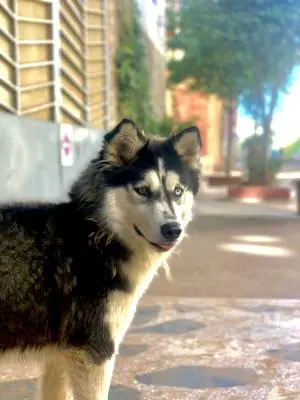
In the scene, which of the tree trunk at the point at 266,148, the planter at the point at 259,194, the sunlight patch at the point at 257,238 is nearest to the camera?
the sunlight patch at the point at 257,238

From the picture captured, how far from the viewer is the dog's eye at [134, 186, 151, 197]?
3.08 m

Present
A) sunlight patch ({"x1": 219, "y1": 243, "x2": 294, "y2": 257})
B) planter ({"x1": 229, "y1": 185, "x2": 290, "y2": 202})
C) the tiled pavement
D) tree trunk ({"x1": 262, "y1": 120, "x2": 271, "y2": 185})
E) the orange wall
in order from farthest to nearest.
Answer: the orange wall < tree trunk ({"x1": 262, "y1": 120, "x2": 271, "y2": 185}) < planter ({"x1": 229, "y1": 185, "x2": 290, "y2": 202}) < sunlight patch ({"x1": 219, "y1": 243, "x2": 294, "y2": 257}) < the tiled pavement

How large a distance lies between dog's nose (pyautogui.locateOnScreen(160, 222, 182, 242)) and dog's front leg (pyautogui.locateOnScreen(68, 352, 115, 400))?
0.66 metres

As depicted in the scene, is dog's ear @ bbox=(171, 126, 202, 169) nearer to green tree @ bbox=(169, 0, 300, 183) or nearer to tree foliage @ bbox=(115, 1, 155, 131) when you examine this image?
tree foliage @ bbox=(115, 1, 155, 131)

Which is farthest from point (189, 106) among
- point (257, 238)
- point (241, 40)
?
point (257, 238)

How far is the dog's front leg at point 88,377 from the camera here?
2951 millimetres

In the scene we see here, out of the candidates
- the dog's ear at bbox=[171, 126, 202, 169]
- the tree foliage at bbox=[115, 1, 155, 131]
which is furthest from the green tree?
the dog's ear at bbox=[171, 126, 202, 169]

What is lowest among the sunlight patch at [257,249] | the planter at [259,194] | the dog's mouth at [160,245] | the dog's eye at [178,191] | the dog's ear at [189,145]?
the planter at [259,194]

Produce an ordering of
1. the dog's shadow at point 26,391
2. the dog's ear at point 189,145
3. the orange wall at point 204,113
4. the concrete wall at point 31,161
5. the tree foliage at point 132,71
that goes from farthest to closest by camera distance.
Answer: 1. the orange wall at point 204,113
2. the tree foliage at point 132,71
3. the concrete wall at point 31,161
4. the dog's shadow at point 26,391
5. the dog's ear at point 189,145

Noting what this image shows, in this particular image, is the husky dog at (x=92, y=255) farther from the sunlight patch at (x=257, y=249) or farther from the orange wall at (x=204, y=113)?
the orange wall at (x=204, y=113)

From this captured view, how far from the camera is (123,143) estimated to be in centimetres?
317

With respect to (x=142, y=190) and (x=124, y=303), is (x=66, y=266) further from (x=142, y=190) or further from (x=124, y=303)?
(x=142, y=190)

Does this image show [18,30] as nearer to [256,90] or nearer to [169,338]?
[169,338]

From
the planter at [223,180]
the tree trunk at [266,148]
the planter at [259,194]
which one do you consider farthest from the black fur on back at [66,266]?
the planter at [223,180]
